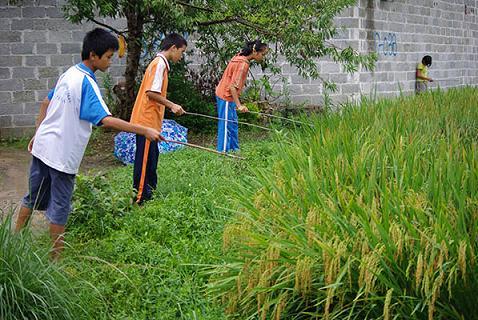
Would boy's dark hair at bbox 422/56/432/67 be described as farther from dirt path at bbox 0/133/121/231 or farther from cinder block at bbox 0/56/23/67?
cinder block at bbox 0/56/23/67

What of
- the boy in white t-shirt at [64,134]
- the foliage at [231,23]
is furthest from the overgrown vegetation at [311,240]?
the foliage at [231,23]

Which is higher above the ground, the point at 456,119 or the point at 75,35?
the point at 75,35

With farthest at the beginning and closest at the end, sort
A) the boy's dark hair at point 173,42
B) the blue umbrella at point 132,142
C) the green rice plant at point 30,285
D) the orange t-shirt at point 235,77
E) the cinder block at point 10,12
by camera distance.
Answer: the cinder block at point 10,12, the blue umbrella at point 132,142, the orange t-shirt at point 235,77, the boy's dark hair at point 173,42, the green rice plant at point 30,285

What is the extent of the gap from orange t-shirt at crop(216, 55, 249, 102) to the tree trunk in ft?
6.69

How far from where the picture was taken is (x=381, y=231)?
120 inches

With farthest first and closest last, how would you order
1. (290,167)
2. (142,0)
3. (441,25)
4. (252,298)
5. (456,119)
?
1. (441,25)
2. (142,0)
3. (456,119)
4. (290,167)
5. (252,298)

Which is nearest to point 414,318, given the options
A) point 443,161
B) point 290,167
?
point 443,161

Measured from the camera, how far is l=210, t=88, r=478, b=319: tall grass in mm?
2961

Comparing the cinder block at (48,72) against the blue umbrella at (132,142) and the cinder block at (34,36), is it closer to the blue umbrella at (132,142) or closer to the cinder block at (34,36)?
the cinder block at (34,36)

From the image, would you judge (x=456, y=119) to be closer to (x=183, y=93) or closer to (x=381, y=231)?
(x=381, y=231)

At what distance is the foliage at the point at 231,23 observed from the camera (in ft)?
30.4

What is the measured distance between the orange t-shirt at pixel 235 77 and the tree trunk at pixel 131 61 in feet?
6.69

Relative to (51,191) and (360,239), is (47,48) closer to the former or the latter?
(51,191)

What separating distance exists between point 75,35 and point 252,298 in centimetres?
812
